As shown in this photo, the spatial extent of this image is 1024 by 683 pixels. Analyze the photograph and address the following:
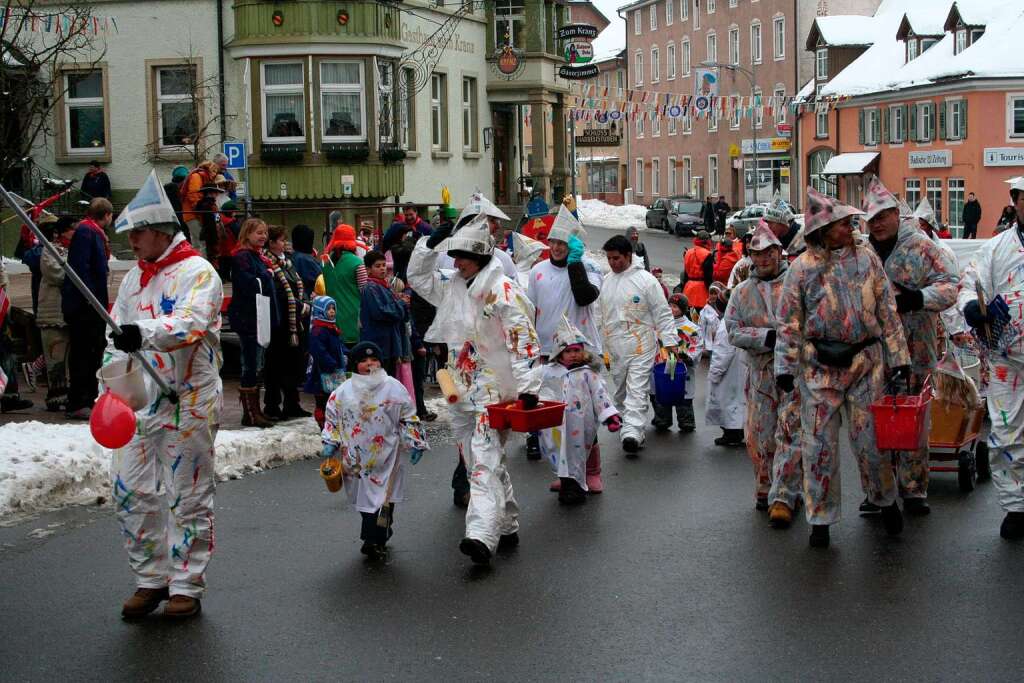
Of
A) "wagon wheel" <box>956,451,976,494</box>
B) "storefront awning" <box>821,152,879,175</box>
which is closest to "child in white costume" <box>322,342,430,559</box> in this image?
"wagon wheel" <box>956,451,976,494</box>

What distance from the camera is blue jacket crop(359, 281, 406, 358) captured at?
1239cm

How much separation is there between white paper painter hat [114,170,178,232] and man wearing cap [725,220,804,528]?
392 cm

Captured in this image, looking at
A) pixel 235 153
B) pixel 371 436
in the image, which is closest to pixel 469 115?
Result: pixel 235 153

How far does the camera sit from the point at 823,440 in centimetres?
824

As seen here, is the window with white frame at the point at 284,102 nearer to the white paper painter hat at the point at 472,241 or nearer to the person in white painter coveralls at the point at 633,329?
the person in white painter coveralls at the point at 633,329

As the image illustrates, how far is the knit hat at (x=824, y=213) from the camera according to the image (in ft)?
26.6

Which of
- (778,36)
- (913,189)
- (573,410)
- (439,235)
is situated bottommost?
(573,410)

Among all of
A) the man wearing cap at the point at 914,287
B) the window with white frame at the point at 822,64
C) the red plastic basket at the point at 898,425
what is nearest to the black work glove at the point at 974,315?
the man wearing cap at the point at 914,287

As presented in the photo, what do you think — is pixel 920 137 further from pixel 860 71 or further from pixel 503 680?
pixel 503 680

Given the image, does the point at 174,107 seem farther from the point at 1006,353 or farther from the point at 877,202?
the point at 1006,353

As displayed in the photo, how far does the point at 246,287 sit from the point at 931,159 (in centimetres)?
4189

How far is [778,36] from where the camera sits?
67750 millimetres

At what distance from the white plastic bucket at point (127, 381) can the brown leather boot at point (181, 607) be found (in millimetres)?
954

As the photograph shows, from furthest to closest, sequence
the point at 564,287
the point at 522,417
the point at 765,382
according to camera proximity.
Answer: the point at 564,287, the point at 765,382, the point at 522,417
